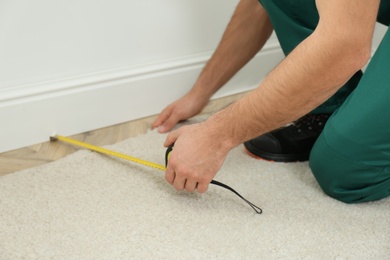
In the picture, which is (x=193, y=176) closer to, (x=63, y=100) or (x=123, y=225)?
(x=123, y=225)

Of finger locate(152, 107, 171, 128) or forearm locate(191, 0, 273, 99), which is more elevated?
forearm locate(191, 0, 273, 99)

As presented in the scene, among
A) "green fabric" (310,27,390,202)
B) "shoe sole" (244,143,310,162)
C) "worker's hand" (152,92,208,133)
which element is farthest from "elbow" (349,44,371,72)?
"worker's hand" (152,92,208,133)

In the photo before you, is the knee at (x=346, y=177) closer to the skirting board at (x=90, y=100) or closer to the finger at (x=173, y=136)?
the finger at (x=173, y=136)

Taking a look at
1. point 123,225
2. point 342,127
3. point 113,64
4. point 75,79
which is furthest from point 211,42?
point 123,225

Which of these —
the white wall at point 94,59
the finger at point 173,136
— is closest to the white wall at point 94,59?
the white wall at point 94,59

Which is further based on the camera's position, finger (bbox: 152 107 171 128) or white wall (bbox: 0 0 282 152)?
finger (bbox: 152 107 171 128)

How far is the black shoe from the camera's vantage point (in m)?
1.28

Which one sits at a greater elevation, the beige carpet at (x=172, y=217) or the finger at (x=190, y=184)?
the finger at (x=190, y=184)

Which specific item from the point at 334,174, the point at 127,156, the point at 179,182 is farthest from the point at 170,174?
the point at 334,174

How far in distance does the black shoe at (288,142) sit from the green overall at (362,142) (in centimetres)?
15

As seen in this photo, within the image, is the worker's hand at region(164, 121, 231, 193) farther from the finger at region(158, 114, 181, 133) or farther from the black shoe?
the finger at region(158, 114, 181, 133)

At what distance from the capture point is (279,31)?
4.22 feet

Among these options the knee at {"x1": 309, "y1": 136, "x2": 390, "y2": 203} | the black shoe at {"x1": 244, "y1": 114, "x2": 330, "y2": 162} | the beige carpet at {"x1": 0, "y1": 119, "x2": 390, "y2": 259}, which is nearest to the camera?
the beige carpet at {"x1": 0, "y1": 119, "x2": 390, "y2": 259}

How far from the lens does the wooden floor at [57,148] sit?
1284mm
